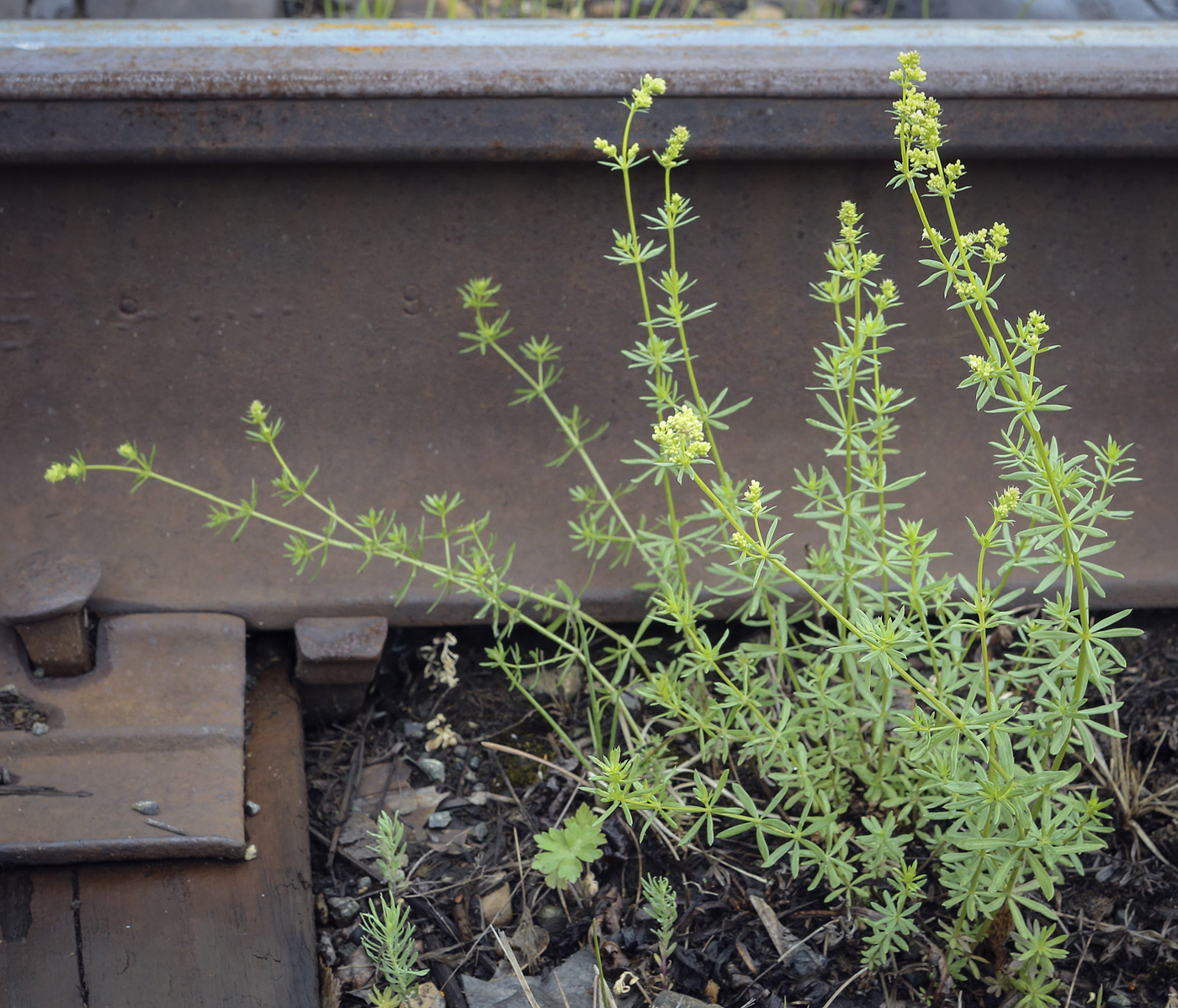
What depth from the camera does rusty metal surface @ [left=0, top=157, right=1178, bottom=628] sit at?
7.18 ft

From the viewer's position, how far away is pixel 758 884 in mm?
1908

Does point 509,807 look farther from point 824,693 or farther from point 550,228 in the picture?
point 550,228

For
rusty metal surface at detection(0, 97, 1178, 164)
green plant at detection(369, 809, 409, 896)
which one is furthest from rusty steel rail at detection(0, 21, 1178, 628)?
green plant at detection(369, 809, 409, 896)

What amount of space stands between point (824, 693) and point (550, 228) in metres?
1.14

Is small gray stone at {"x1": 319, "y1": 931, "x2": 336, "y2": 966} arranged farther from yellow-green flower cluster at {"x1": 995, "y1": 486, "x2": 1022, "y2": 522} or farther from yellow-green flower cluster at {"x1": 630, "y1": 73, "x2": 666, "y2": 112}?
yellow-green flower cluster at {"x1": 630, "y1": 73, "x2": 666, "y2": 112}

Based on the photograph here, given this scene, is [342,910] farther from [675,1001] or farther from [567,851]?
[675,1001]

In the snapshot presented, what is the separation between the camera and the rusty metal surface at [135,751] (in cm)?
174

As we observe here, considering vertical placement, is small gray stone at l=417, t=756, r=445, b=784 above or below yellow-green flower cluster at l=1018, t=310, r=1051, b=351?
below

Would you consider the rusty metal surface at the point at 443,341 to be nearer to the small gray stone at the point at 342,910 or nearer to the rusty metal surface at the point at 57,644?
the rusty metal surface at the point at 57,644

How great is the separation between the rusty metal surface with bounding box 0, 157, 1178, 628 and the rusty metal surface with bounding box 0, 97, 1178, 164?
0.14 m

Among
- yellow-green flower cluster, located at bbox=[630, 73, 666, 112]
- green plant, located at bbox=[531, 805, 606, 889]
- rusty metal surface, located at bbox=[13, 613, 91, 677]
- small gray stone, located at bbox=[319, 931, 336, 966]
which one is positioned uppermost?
yellow-green flower cluster, located at bbox=[630, 73, 666, 112]

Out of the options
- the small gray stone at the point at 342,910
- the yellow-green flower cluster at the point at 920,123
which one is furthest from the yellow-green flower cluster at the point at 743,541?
the small gray stone at the point at 342,910

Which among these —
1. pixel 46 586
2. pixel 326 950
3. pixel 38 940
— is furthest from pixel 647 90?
pixel 38 940

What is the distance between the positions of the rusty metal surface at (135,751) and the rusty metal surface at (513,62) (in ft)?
3.47
